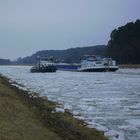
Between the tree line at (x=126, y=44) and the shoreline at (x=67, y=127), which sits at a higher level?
the tree line at (x=126, y=44)

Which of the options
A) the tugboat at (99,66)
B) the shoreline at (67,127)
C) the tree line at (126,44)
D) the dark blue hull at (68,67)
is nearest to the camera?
the shoreline at (67,127)

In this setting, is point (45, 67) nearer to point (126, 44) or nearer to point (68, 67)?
point (68, 67)

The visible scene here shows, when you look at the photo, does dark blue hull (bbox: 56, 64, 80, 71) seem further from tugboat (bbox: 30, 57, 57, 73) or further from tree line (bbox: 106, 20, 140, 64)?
tree line (bbox: 106, 20, 140, 64)

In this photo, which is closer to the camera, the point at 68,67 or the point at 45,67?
the point at 45,67

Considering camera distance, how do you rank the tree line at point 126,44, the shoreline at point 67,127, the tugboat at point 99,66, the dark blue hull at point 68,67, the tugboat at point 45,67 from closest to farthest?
the shoreline at point 67,127
the tugboat at point 45,67
the tugboat at point 99,66
the dark blue hull at point 68,67
the tree line at point 126,44

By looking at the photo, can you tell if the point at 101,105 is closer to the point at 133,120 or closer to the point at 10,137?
the point at 133,120

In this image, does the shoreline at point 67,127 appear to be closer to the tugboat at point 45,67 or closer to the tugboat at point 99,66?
the tugboat at point 45,67

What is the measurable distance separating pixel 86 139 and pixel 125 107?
7.62 metres

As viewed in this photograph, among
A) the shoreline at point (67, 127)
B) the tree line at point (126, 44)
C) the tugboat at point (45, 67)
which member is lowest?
the shoreline at point (67, 127)

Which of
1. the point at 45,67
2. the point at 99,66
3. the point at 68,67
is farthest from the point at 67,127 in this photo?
the point at 68,67

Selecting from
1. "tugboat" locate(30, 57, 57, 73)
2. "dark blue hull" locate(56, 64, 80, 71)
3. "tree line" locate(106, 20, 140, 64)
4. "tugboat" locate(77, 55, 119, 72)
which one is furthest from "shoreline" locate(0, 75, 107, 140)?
"tree line" locate(106, 20, 140, 64)

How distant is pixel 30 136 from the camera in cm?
1047

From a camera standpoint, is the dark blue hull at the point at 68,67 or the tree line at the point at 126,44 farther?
the tree line at the point at 126,44

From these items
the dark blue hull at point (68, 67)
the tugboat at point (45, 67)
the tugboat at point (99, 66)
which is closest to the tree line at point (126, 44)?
the dark blue hull at point (68, 67)
